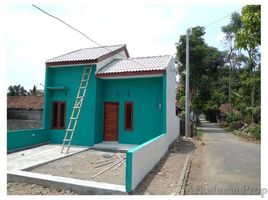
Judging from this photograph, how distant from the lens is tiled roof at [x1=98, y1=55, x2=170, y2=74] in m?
9.34

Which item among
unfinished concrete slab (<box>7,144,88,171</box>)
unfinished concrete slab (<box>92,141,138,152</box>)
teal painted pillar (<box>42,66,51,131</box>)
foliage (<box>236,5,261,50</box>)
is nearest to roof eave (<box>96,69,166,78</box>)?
teal painted pillar (<box>42,66,51,131</box>)

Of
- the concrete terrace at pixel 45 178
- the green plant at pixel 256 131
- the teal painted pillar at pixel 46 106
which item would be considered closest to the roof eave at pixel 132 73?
the teal painted pillar at pixel 46 106

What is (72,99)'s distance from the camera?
10.3 metres

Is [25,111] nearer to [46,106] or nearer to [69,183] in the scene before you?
[46,106]

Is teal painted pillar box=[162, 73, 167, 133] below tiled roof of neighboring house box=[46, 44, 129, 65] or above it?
below

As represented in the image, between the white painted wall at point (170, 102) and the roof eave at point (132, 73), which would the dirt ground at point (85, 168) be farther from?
the roof eave at point (132, 73)

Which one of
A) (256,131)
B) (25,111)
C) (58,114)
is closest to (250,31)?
(58,114)

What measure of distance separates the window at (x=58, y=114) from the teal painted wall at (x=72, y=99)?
0.19m

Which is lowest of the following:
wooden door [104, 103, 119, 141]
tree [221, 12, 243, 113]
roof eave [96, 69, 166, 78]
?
wooden door [104, 103, 119, 141]

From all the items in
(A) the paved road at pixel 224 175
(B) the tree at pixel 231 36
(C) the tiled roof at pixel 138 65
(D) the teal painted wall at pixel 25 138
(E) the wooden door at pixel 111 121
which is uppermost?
(B) the tree at pixel 231 36

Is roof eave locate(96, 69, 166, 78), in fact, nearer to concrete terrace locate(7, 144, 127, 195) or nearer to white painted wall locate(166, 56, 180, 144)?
white painted wall locate(166, 56, 180, 144)

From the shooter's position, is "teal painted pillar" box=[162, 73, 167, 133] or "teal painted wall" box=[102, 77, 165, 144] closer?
"teal painted pillar" box=[162, 73, 167, 133]

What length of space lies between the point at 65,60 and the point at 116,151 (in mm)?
5073

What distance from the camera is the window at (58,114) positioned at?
10.5 meters
